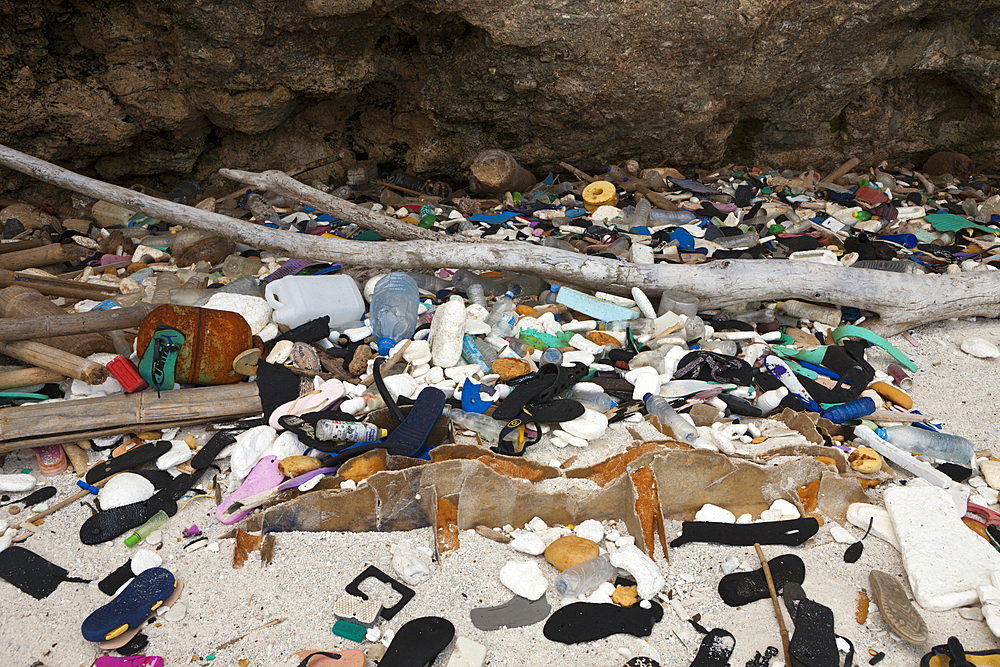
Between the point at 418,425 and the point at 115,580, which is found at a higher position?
the point at 418,425

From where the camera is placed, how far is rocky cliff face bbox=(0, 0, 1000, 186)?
4.42m

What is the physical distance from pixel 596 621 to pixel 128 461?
79.1 inches

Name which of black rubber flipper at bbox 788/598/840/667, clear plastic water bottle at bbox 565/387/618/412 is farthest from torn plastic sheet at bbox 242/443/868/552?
clear plastic water bottle at bbox 565/387/618/412

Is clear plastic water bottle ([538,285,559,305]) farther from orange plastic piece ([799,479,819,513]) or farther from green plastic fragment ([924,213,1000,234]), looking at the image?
green plastic fragment ([924,213,1000,234])

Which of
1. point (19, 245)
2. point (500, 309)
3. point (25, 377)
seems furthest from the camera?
point (19, 245)

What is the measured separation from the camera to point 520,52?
4730mm

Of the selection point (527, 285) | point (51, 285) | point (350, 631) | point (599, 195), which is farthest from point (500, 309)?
point (51, 285)

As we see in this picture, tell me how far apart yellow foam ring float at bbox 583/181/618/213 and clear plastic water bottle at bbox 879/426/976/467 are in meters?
3.40

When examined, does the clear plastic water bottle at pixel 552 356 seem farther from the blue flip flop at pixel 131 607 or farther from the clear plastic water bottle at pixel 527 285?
the blue flip flop at pixel 131 607

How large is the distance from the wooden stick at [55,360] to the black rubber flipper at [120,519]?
0.76m

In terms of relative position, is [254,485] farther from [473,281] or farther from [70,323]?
[473,281]

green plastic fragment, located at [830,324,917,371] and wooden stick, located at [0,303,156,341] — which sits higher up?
wooden stick, located at [0,303,156,341]

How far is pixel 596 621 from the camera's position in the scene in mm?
1728

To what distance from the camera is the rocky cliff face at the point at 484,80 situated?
4422 millimetres
